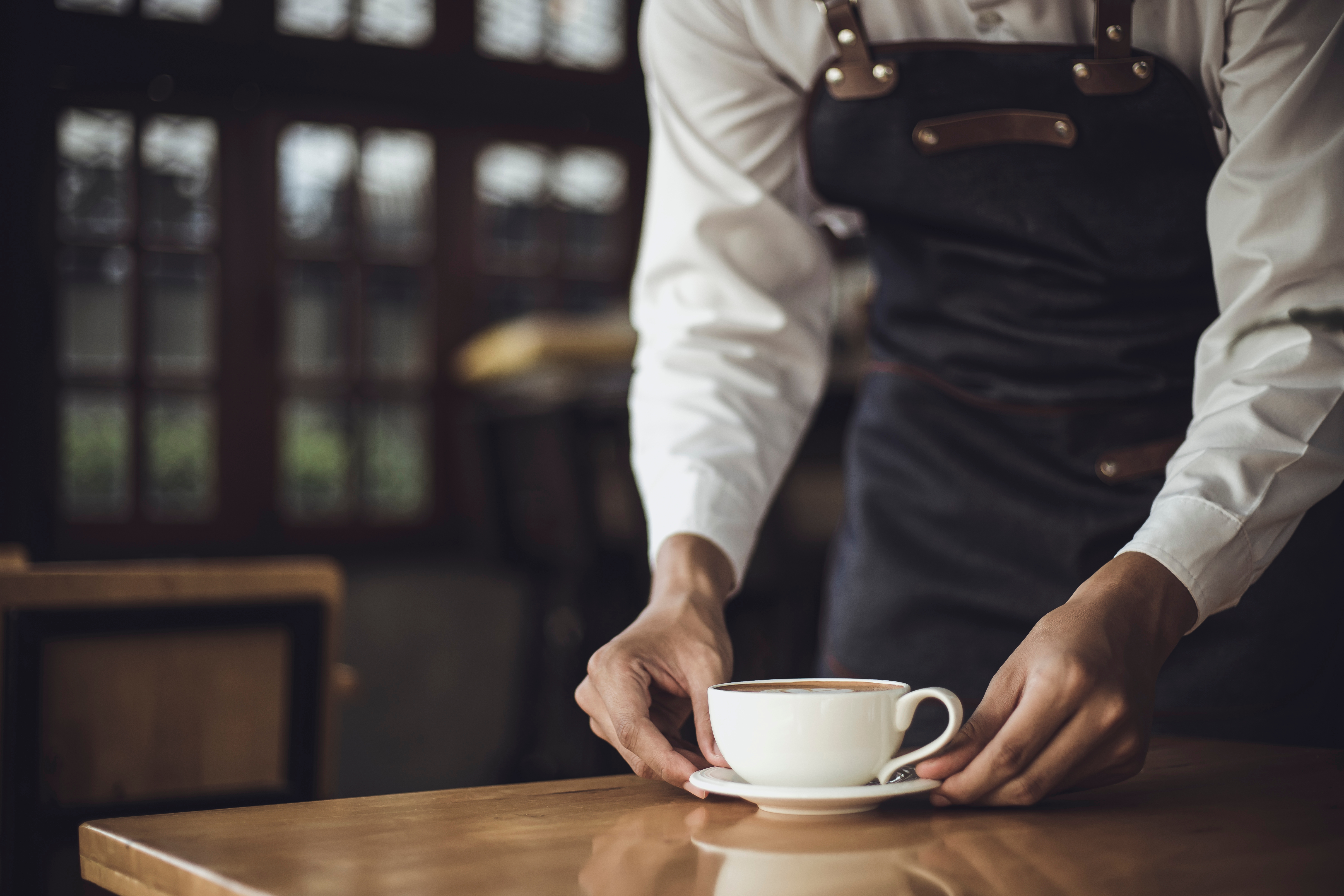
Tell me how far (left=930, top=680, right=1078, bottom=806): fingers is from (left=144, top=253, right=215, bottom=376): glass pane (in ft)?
12.4

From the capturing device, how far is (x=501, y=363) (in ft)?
11.7

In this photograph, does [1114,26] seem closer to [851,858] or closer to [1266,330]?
[1266,330]

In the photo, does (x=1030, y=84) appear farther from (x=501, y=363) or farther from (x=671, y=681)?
(x=501, y=363)

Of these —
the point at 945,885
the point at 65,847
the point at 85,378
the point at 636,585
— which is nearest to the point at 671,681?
→ the point at 945,885

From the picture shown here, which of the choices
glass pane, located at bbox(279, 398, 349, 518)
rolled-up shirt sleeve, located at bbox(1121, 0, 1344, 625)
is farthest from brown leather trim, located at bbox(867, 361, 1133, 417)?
glass pane, located at bbox(279, 398, 349, 518)

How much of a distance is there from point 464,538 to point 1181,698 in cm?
355

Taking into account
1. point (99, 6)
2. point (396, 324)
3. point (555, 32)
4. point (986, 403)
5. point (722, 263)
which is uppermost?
point (555, 32)

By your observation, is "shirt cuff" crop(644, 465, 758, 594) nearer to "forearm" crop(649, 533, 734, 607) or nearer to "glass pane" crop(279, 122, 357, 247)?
"forearm" crop(649, 533, 734, 607)

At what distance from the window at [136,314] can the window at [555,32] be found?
3.62ft

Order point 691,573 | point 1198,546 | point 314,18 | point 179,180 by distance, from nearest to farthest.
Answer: point 1198,546
point 691,573
point 179,180
point 314,18

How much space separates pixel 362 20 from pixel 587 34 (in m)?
0.85

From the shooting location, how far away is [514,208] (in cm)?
444

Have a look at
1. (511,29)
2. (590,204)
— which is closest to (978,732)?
(590,204)

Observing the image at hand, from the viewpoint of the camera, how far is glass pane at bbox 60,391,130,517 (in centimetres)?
379
